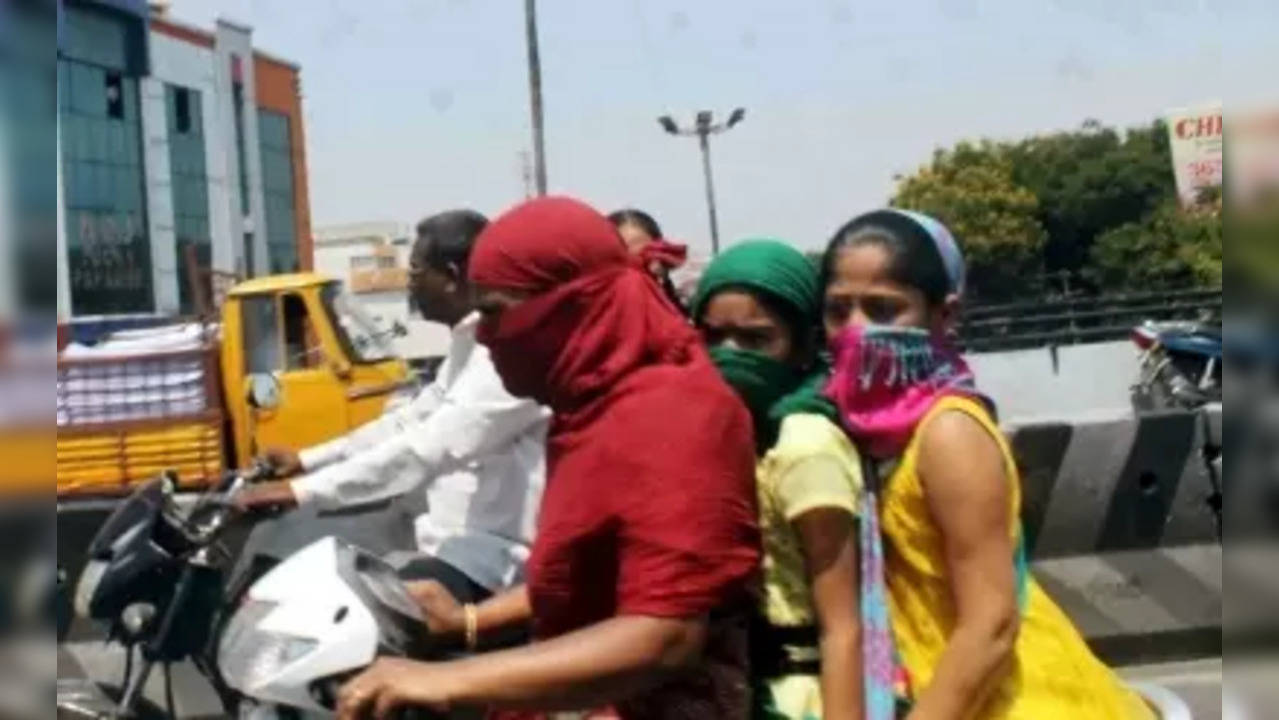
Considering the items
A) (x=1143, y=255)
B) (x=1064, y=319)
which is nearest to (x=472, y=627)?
(x=1064, y=319)

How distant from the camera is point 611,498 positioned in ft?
7.09

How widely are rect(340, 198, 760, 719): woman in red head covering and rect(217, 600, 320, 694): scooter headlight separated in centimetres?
27

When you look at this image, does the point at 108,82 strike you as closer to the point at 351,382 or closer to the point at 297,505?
the point at 351,382

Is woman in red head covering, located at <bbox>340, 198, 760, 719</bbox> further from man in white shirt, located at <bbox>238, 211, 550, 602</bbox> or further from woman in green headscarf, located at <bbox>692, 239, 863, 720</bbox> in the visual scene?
man in white shirt, located at <bbox>238, 211, 550, 602</bbox>

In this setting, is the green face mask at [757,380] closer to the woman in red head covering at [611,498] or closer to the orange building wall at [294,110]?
the woman in red head covering at [611,498]

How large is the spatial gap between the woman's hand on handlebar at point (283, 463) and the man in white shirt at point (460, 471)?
540mm

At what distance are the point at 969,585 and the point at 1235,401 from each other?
27.2 inches

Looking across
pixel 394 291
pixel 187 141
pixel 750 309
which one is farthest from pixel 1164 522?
pixel 187 141

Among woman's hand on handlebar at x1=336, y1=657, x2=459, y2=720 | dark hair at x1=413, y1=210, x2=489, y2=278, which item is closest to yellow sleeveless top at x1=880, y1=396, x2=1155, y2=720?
woman's hand on handlebar at x1=336, y1=657, x2=459, y2=720

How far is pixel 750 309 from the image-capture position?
104 inches

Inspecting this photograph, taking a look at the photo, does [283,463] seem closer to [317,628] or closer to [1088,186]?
[317,628]

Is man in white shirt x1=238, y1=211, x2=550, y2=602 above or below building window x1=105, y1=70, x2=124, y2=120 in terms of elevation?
below

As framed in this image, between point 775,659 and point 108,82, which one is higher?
point 108,82

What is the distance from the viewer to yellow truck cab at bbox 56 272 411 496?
1591 cm
